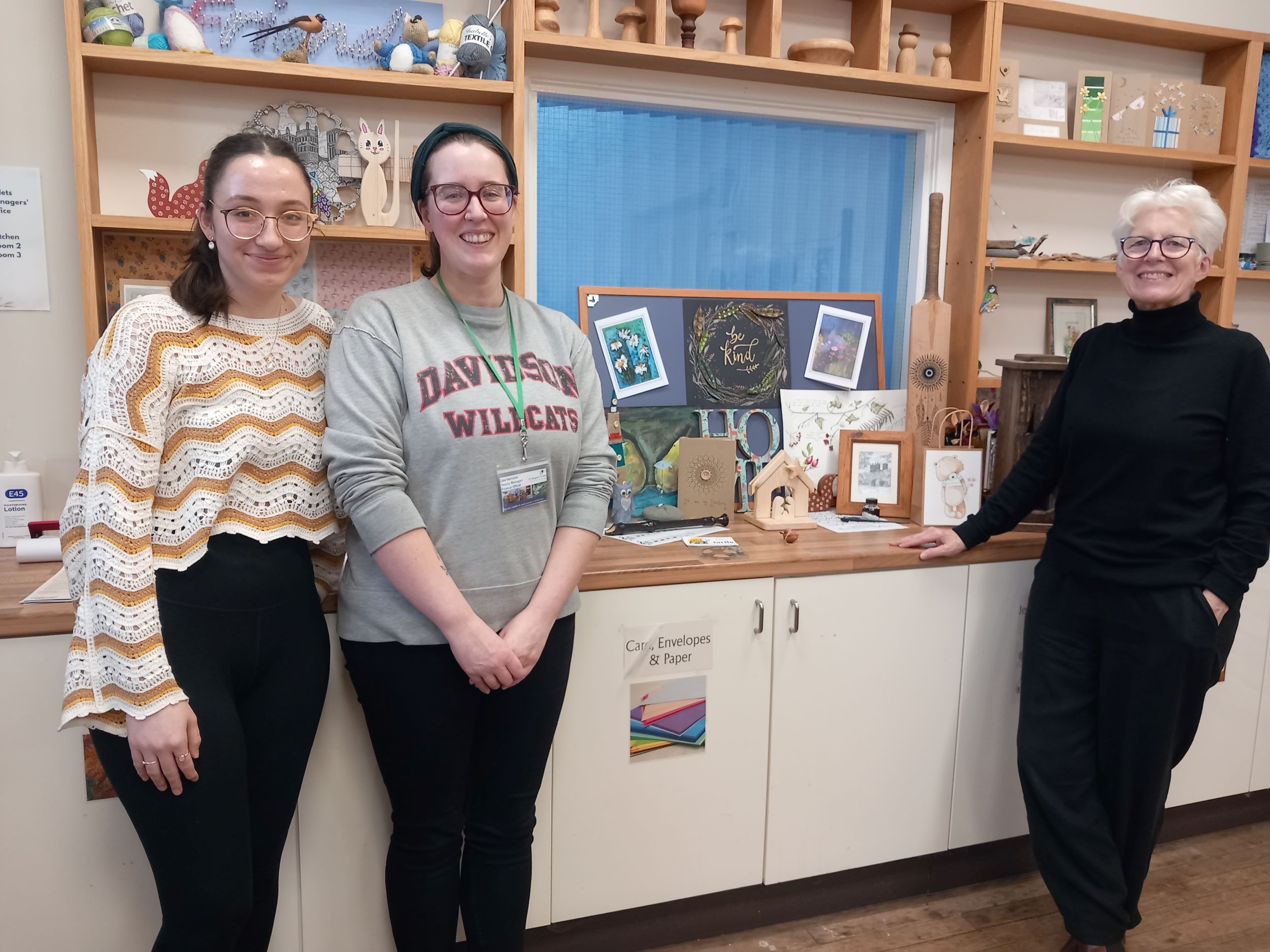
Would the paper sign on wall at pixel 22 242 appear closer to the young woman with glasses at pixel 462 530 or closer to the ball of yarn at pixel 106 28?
the ball of yarn at pixel 106 28

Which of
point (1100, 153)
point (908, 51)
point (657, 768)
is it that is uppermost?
point (908, 51)

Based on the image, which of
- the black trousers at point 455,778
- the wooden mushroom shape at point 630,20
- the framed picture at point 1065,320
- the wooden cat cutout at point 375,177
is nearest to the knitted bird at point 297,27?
the wooden cat cutout at point 375,177

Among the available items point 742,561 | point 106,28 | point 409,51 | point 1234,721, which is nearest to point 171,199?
point 106,28

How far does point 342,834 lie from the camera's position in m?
1.68

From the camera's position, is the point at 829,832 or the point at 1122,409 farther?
the point at 829,832

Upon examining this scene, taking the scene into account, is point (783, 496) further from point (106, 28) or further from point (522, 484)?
point (106, 28)

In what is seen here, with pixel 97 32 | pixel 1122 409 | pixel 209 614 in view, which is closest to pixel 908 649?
pixel 1122 409

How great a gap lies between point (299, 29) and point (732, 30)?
3.35 feet

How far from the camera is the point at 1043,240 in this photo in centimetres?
258

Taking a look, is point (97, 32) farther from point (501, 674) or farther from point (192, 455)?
point (501, 674)

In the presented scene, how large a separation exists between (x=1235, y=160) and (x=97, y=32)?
116 inches

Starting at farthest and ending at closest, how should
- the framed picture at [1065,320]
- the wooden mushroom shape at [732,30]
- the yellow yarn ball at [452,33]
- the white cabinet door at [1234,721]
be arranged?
the framed picture at [1065,320] < the white cabinet door at [1234,721] < the wooden mushroom shape at [732,30] < the yellow yarn ball at [452,33]

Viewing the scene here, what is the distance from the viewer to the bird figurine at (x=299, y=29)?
74.7 inches

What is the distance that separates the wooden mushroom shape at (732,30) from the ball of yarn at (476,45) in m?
0.60
